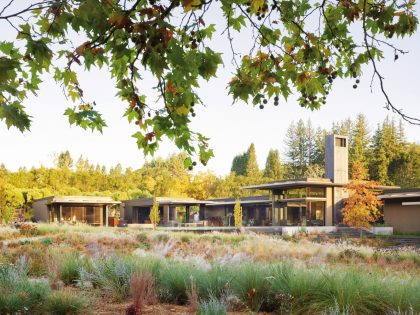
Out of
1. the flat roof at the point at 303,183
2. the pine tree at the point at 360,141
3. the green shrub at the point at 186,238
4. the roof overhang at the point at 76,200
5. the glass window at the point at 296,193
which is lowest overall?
the green shrub at the point at 186,238

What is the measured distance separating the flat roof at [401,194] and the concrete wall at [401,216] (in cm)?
59

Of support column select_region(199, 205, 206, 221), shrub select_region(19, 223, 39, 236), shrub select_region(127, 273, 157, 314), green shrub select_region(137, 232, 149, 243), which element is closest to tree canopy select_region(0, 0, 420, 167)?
shrub select_region(127, 273, 157, 314)

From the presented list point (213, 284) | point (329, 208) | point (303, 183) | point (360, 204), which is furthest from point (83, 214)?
point (213, 284)

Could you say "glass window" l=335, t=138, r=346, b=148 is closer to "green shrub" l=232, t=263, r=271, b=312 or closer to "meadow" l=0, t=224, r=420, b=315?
"meadow" l=0, t=224, r=420, b=315

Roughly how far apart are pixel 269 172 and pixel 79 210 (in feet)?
108

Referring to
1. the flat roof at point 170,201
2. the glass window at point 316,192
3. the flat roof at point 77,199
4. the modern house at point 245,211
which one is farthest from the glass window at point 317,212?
the flat roof at point 77,199

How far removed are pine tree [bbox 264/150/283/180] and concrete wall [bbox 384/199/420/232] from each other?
106 feet

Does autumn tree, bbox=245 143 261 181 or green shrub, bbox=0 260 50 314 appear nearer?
green shrub, bbox=0 260 50 314

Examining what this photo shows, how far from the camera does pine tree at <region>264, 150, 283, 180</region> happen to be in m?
66.5

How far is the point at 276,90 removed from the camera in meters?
4.97

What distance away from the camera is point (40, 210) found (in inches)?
1666

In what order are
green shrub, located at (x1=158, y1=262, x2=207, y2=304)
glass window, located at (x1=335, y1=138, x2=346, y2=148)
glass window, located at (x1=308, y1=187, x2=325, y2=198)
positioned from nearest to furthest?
1. green shrub, located at (x1=158, y1=262, x2=207, y2=304)
2. glass window, located at (x1=308, y1=187, x2=325, y2=198)
3. glass window, located at (x1=335, y1=138, x2=346, y2=148)

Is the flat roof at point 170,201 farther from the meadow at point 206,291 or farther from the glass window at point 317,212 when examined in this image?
the meadow at point 206,291

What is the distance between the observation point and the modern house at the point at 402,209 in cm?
3198
